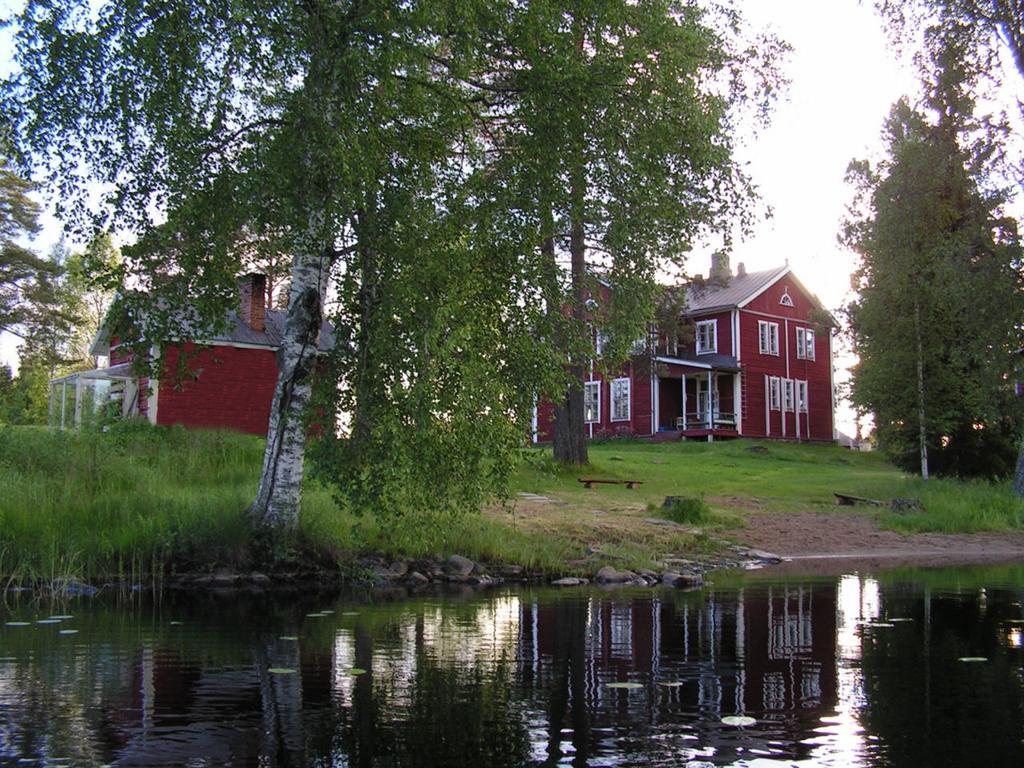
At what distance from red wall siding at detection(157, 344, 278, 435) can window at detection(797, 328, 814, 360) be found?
30.0 metres

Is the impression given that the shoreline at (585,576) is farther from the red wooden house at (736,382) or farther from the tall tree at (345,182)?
the red wooden house at (736,382)

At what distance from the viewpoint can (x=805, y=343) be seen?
53750 millimetres

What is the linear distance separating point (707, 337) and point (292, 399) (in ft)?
132

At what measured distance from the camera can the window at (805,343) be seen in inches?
2103

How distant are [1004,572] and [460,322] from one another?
999 cm

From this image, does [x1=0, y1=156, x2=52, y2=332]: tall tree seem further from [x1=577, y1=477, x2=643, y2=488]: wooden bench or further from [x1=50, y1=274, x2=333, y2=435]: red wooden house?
[x1=577, y1=477, x2=643, y2=488]: wooden bench

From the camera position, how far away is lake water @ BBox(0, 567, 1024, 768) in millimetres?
4801

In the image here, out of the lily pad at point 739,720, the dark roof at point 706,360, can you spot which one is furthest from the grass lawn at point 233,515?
the dark roof at point 706,360

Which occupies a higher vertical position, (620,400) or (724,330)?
(724,330)

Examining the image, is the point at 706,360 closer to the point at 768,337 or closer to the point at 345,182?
the point at 768,337

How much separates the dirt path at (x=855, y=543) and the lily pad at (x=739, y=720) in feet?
39.1

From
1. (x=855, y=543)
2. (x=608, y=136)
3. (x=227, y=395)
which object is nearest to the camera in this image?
(x=608, y=136)

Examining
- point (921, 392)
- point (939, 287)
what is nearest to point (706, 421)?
point (921, 392)

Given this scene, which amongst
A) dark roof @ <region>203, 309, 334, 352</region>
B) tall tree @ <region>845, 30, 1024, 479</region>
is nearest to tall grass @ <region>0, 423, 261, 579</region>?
dark roof @ <region>203, 309, 334, 352</region>
